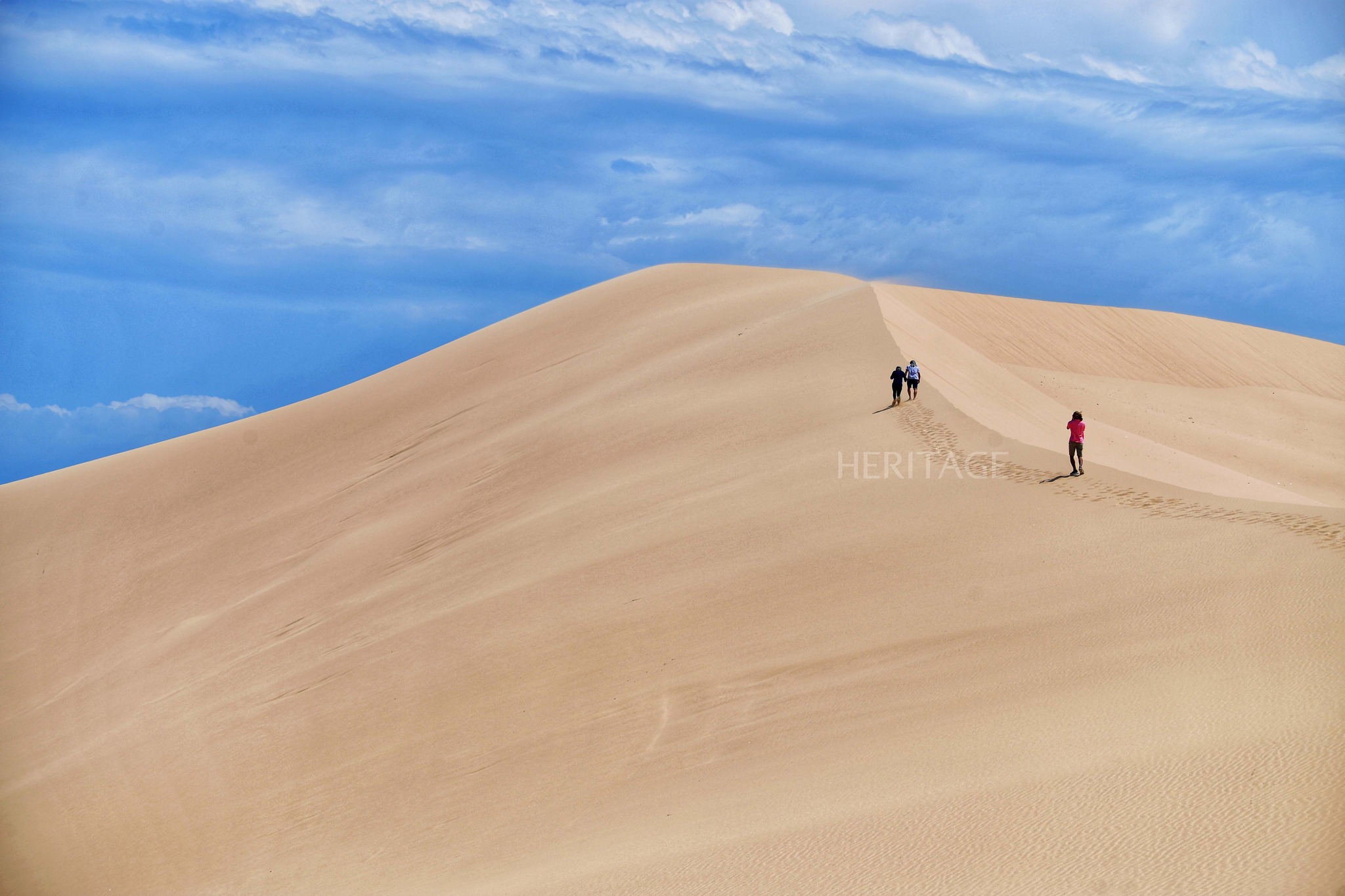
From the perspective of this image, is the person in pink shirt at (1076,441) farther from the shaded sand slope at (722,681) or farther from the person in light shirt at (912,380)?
the person in light shirt at (912,380)

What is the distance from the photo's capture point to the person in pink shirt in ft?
43.4

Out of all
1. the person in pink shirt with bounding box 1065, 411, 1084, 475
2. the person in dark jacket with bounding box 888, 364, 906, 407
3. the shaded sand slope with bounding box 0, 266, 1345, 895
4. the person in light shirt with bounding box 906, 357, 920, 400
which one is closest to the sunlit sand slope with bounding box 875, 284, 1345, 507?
the person in light shirt with bounding box 906, 357, 920, 400

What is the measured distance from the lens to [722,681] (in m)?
10.5

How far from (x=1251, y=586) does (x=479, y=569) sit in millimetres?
9878

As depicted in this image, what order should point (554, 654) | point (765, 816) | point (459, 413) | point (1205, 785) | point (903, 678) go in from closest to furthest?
point (1205, 785)
point (765, 816)
point (903, 678)
point (554, 654)
point (459, 413)

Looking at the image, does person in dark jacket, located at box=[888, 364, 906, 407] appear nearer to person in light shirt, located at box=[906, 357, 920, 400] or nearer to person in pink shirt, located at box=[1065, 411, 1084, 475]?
person in light shirt, located at box=[906, 357, 920, 400]

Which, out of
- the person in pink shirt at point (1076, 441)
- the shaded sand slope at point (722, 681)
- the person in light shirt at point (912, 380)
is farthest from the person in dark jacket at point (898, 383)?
the person in pink shirt at point (1076, 441)

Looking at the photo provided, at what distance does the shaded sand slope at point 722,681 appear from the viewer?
23.1 feet

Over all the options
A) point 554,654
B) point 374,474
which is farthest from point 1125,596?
point 374,474

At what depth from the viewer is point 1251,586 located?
32.3 feet

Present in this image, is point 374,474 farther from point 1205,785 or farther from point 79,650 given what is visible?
point 1205,785

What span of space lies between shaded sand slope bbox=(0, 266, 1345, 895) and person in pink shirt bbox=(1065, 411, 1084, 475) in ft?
0.84

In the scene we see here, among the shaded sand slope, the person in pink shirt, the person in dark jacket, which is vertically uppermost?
the person in dark jacket

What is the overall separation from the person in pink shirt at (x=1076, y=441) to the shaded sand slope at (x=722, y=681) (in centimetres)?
26
